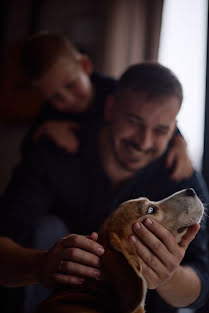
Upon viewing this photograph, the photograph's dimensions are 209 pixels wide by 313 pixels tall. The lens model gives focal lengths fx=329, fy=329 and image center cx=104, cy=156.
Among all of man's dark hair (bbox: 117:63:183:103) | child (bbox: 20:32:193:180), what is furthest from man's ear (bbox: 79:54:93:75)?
man's dark hair (bbox: 117:63:183:103)

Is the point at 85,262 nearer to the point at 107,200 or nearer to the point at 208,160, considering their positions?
the point at 107,200

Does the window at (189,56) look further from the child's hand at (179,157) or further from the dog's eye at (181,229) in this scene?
the dog's eye at (181,229)

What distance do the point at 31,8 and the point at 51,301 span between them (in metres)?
0.70

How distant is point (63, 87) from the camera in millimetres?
642

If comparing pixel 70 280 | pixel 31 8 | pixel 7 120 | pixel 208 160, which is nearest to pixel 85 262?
pixel 70 280

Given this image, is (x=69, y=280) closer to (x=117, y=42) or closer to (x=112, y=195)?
(x=112, y=195)

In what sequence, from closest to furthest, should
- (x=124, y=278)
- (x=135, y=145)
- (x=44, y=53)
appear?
(x=124, y=278)
(x=135, y=145)
(x=44, y=53)

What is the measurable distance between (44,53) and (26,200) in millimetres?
275

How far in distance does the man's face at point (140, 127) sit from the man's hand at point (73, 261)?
0.14 m

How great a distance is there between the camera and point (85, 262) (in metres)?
0.41

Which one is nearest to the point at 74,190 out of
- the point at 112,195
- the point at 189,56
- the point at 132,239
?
the point at 112,195

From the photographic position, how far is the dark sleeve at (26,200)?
1.82 feet

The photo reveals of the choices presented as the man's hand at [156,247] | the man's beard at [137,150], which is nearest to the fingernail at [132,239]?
the man's hand at [156,247]

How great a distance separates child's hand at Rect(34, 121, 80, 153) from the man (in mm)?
13
